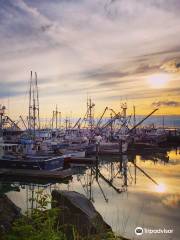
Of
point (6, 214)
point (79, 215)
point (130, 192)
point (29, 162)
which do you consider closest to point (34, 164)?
point (29, 162)

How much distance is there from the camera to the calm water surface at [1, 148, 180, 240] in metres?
21.8

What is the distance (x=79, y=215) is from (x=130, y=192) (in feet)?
66.2

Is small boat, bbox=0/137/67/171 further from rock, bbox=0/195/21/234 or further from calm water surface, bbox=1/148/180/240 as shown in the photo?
rock, bbox=0/195/21/234

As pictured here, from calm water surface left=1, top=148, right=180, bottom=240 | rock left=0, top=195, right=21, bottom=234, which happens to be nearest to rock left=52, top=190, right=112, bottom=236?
calm water surface left=1, top=148, right=180, bottom=240

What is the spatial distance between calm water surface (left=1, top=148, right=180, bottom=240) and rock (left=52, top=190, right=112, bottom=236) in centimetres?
150

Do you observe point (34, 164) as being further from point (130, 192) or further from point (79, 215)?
point (79, 215)

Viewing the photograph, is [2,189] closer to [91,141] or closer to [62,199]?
[62,199]

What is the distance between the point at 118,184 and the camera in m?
37.4

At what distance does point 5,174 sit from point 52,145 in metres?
24.2

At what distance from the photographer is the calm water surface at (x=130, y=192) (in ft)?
71.4

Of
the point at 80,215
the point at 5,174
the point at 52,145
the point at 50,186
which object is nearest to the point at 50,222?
the point at 80,215

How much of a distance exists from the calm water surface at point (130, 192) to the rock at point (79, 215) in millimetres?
1503

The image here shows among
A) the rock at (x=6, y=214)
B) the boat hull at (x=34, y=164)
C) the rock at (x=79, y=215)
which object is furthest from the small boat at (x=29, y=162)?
the rock at (x=79, y=215)

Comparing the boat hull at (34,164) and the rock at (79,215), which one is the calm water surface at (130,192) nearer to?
the rock at (79,215)
